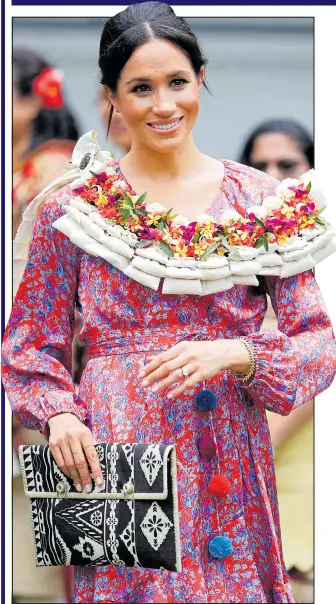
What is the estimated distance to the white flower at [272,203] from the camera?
Result: 3.22m

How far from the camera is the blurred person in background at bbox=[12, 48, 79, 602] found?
16.2ft

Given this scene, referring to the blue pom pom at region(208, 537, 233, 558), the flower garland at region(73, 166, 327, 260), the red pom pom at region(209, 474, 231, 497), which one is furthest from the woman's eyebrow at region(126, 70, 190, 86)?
the blue pom pom at region(208, 537, 233, 558)

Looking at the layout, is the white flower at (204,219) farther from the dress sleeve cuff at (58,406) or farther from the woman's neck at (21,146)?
the woman's neck at (21,146)

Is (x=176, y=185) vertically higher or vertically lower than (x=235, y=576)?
higher

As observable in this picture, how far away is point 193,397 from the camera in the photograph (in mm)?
3107

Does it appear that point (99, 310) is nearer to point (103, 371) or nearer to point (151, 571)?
point (103, 371)

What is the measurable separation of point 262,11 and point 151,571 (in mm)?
2376

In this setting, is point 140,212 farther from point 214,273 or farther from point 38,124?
point 38,124

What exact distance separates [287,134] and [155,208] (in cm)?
197

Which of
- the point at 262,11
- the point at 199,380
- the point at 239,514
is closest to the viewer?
the point at 199,380

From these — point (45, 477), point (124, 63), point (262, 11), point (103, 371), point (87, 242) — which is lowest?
point (45, 477)

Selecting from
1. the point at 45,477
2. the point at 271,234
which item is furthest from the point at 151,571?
the point at 271,234

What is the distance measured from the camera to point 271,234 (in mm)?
3189

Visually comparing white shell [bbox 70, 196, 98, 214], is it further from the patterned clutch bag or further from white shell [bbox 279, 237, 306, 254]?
the patterned clutch bag
